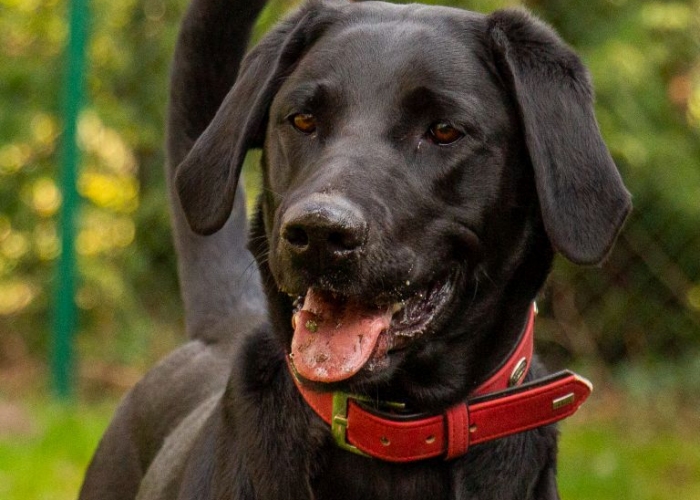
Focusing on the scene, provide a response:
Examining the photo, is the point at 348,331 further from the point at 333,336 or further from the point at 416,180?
the point at 416,180

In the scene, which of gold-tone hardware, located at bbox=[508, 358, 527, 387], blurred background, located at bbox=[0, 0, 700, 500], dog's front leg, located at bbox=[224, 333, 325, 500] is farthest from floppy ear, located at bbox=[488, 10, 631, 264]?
blurred background, located at bbox=[0, 0, 700, 500]

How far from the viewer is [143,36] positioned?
22.0ft

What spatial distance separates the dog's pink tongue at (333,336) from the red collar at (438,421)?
13 centimetres

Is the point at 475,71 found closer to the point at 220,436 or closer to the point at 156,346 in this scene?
the point at 220,436

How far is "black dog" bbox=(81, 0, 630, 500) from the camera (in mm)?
2469

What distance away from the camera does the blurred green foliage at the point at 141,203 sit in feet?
20.4

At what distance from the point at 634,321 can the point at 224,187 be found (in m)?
4.01

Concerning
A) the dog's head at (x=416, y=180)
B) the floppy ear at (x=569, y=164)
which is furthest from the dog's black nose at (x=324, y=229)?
the floppy ear at (x=569, y=164)

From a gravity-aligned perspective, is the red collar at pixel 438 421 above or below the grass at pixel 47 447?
above

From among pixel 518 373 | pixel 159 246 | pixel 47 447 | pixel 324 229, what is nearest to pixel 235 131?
pixel 324 229

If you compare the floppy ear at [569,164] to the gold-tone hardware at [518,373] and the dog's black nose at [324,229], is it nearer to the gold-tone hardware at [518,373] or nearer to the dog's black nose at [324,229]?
the gold-tone hardware at [518,373]

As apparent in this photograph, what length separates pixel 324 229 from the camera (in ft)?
7.52

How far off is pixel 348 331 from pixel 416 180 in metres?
0.34

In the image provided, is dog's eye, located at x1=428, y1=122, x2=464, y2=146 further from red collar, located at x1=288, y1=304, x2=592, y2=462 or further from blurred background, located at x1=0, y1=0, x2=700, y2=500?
blurred background, located at x1=0, y1=0, x2=700, y2=500
